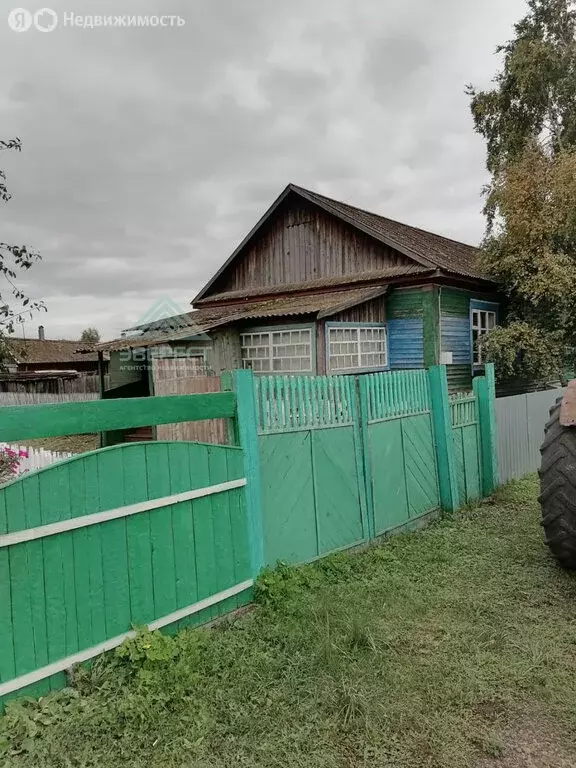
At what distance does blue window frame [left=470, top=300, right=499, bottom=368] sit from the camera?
14.7 metres

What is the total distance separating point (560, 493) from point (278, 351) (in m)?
9.12

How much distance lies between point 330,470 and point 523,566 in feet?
6.35

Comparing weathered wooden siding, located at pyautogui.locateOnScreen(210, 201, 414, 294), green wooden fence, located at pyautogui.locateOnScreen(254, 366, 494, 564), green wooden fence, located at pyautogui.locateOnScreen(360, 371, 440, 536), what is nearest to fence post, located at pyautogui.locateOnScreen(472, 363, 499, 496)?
green wooden fence, located at pyautogui.locateOnScreen(254, 366, 494, 564)

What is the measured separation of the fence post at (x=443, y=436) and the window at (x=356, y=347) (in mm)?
5439

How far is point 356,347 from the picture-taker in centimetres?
1291

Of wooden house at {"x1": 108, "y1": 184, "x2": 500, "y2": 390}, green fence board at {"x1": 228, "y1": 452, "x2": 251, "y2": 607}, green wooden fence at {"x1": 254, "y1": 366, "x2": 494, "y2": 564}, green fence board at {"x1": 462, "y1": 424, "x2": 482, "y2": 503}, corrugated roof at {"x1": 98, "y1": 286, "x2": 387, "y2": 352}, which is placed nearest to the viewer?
green fence board at {"x1": 228, "y1": 452, "x2": 251, "y2": 607}

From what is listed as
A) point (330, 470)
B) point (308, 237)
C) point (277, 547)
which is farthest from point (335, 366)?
point (277, 547)

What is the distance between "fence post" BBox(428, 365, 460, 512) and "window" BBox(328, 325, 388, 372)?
544 cm

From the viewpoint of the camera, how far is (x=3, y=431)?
8.86ft

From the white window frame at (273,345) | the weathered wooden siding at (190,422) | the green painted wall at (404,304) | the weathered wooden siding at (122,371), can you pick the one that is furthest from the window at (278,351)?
the weathered wooden siding at (122,371)

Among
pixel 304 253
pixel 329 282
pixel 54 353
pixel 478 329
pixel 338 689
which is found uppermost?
pixel 304 253

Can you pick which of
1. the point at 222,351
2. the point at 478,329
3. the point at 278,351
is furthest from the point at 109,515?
the point at 478,329

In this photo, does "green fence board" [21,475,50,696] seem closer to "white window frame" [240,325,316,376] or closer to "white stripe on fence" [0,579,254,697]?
"white stripe on fence" [0,579,254,697]

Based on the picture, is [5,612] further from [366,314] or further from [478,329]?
[478,329]
